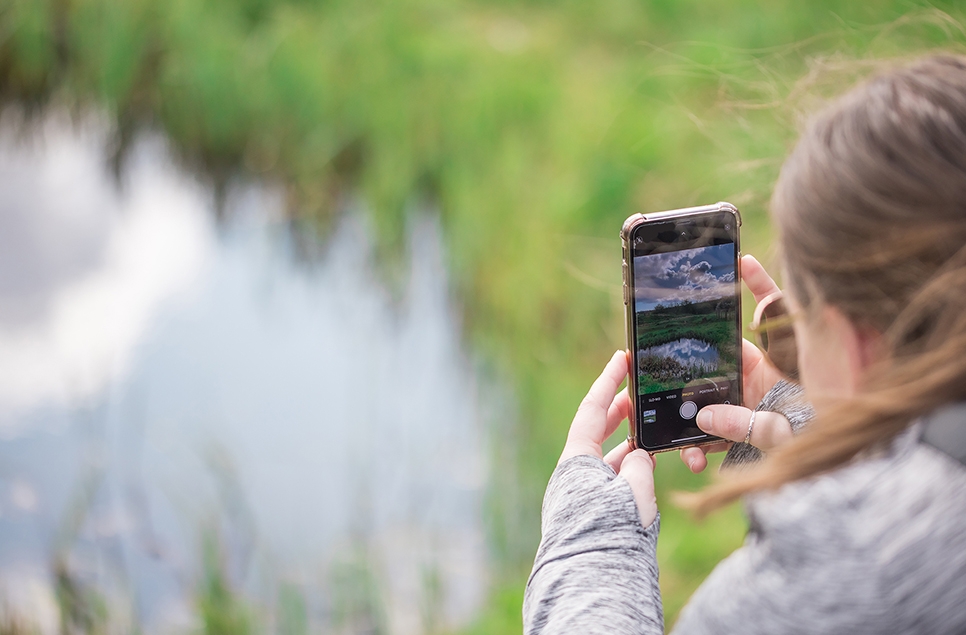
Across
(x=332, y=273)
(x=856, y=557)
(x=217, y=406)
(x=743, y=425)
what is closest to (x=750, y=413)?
(x=743, y=425)

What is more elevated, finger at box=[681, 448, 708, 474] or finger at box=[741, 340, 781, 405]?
finger at box=[741, 340, 781, 405]

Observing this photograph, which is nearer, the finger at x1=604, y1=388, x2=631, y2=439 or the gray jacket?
the gray jacket

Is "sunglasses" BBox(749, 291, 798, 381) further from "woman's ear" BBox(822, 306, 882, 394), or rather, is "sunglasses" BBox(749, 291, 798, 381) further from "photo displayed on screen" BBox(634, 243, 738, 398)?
"woman's ear" BBox(822, 306, 882, 394)

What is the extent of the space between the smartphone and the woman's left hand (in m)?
0.03

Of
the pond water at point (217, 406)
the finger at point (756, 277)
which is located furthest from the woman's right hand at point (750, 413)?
the pond water at point (217, 406)

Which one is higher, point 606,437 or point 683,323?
point 683,323

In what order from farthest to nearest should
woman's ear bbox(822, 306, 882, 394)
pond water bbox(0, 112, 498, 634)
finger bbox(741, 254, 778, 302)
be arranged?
pond water bbox(0, 112, 498, 634) < finger bbox(741, 254, 778, 302) < woman's ear bbox(822, 306, 882, 394)

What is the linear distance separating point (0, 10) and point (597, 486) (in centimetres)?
334

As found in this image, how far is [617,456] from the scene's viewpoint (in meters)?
1.03

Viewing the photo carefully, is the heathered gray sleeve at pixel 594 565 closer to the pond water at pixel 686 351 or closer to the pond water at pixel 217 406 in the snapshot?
the pond water at pixel 686 351

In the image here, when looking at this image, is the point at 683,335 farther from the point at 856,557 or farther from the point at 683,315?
the point at 856,557

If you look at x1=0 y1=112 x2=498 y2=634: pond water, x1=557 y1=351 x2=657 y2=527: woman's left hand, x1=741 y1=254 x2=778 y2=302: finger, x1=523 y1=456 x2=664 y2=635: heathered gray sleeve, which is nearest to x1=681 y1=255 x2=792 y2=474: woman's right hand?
x1=741 y1=254 x2=778 y2=302: finger

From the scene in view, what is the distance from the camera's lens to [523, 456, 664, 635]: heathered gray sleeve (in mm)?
763

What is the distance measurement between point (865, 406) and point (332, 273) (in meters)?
2.40
